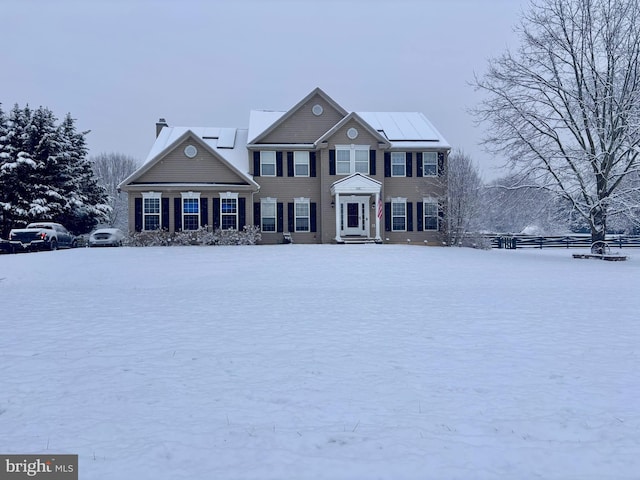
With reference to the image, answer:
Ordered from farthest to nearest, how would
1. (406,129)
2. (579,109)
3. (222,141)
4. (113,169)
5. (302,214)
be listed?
(113,169) < (222,141) < (406,129) < (302,214) < (579,109)

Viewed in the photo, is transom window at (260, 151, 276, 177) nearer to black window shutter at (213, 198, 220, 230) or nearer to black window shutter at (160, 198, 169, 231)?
black window shutter at (213, 198, 220, 230)

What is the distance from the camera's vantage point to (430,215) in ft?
95.1

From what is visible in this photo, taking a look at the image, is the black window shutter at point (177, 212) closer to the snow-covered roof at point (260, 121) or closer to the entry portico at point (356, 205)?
the snow-covered roof at point (260, 121)

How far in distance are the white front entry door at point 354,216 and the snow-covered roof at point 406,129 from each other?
160 inches

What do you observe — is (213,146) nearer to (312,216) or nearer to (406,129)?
(312,216)

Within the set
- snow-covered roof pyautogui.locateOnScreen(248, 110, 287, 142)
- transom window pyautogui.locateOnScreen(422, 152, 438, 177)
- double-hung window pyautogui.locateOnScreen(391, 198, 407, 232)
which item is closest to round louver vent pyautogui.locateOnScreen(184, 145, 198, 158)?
snow-covered roof pyautogui.locateOnScreen(248, 110, 287, 142)

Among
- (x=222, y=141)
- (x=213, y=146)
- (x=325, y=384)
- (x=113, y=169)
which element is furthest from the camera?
(x=113, y=169)

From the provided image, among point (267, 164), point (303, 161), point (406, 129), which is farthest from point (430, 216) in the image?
point (267, 164)

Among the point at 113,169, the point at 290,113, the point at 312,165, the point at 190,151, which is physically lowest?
the point at 312,165

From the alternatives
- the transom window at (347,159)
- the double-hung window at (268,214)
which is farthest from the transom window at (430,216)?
the double-hung window at (268,214)

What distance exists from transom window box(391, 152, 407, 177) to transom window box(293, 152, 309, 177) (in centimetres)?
517

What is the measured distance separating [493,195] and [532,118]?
4081mm

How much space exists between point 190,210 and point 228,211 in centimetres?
205

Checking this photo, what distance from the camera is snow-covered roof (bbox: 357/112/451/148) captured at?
29.1 meters
